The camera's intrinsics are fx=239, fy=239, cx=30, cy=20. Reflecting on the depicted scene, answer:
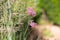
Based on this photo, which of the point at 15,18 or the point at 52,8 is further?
the point at 52,8

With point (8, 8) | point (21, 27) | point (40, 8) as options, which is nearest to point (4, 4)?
point (8, 8)

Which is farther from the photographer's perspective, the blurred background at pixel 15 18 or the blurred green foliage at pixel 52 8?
the blurred green foliage at pixel 52 8

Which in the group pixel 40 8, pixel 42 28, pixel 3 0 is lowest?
pixel 42 28

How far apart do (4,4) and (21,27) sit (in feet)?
1.51

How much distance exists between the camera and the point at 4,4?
335cm

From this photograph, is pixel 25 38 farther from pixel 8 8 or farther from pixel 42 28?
pixel 42 28

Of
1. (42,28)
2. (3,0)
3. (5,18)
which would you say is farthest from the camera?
(42,28)

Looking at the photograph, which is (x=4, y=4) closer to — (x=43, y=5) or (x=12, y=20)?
(x=12, y=20)

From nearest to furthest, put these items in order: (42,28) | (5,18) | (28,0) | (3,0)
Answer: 1. (5,18)
2. (3,0)
3. (28,0)
4. (42,28)

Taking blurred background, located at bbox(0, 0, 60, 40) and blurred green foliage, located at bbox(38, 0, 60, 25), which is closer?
blurred background, located at bbox(0, 0, 60, 40)

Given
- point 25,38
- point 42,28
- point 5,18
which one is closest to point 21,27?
point 25,38

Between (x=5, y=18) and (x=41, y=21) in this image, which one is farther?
(x=41, y=21)

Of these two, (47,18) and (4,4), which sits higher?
(4,4)

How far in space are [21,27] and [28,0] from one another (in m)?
0.57
